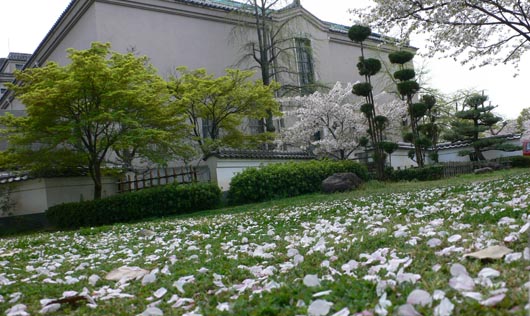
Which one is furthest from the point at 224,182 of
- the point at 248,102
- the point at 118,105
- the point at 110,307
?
the point at 110,307

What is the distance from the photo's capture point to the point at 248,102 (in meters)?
13.5

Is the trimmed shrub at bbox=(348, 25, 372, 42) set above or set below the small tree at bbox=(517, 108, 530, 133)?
above

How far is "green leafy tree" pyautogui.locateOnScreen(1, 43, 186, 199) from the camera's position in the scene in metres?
9.47

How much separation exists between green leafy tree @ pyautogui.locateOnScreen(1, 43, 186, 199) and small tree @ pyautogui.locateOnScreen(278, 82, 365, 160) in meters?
6.86

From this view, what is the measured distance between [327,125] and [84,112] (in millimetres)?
9823

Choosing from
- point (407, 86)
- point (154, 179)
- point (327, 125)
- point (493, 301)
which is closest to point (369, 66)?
point (407, 86)

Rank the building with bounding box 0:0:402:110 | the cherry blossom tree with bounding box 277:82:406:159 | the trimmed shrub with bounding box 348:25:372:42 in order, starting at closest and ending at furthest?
the trimmed shrub with bounding box 348:25:372:42, the building with bounding box 0:0:402:110, the cherry blossom tree with bounding box 277:82:406:159

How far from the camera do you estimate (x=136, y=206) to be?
998 centimetres

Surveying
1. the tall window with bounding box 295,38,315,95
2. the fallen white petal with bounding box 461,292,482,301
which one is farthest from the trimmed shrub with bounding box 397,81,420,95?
the fallen white petal with bounding box 461,292,482,301

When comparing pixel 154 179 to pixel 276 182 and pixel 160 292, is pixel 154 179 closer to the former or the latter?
pixel 276 182

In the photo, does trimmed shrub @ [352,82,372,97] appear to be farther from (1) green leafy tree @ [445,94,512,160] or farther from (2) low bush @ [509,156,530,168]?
(2) low bush @ [509,156,530,168]

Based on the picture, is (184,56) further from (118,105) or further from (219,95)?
(118,105)

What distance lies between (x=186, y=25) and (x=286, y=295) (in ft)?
54.1

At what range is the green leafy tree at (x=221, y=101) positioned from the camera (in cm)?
1285
